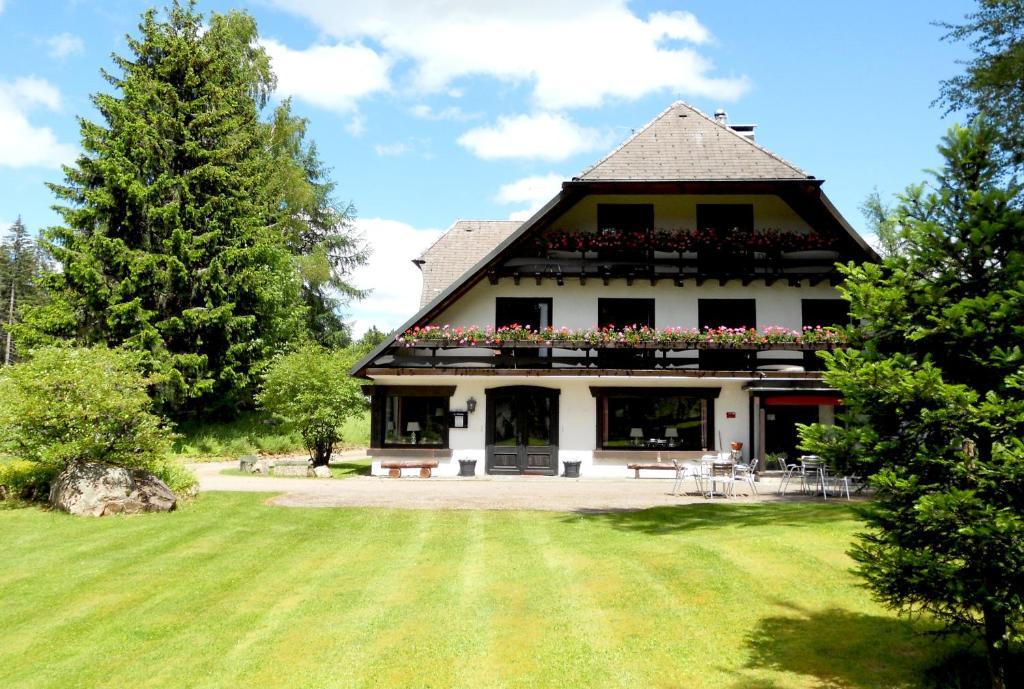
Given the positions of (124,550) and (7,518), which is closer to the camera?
(124,550)

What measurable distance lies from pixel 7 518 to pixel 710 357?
1771 centimetres

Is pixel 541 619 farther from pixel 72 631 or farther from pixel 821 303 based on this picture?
pixel 821 303

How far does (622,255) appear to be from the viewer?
22938 mm

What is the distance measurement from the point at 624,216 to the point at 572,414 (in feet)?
20.9

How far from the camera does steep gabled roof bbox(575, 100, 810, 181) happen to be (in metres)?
21.8

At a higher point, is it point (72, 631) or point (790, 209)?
point (790, 209)

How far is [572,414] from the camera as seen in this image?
22422mm

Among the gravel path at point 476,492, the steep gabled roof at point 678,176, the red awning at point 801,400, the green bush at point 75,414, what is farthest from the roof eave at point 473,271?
the red awning at point 801,400

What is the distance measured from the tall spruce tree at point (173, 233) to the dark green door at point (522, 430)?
13535mm

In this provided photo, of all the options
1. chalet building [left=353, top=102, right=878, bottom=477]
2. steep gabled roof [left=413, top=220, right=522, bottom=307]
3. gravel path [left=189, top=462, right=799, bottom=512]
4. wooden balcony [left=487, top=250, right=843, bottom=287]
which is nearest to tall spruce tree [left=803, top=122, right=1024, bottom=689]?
gravel path [left=189, top=462, right=799, bottom=512]

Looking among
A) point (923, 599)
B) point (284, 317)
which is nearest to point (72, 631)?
point (923, 599)

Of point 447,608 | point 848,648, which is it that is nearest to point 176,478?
point 447,608

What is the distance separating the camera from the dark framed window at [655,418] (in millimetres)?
22266

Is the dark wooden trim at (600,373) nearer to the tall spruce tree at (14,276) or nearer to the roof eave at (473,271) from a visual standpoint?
the roof eave at (473,271)
